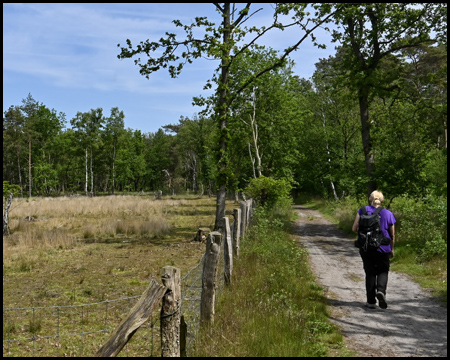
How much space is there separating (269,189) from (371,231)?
14.4 meters

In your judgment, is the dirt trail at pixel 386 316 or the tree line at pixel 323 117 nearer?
the dirt trail at pixel 386 316

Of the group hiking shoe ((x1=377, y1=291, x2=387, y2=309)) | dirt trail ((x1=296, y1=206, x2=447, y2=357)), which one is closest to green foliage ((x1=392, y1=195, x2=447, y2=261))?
dirt trail ((x1=296, y1=206, x2=447, y2=357))

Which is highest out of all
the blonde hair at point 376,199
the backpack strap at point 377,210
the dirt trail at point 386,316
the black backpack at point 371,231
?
the blonde hair at point 376,199

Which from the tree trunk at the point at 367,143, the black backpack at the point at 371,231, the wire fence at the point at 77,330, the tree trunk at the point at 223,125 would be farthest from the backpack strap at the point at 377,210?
the tree trunk at the point at 223,125

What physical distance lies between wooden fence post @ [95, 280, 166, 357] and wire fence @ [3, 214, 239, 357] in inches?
60.9

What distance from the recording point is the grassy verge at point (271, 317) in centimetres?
508

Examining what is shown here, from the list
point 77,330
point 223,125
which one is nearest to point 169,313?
point 77,330

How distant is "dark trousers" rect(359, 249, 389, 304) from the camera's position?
272 inches

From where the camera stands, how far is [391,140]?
50.3ft

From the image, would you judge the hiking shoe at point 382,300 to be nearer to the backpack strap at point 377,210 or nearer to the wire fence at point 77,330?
the backpack strap at point 377,210

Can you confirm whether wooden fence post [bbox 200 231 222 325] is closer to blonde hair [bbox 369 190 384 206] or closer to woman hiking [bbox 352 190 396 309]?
woman hiking [bbox 352 190 396 309]

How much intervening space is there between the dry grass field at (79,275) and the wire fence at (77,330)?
0.05ft

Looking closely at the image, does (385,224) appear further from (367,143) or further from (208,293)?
(367,143)

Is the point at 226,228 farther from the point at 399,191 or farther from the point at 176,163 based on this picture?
the point at 176,163
